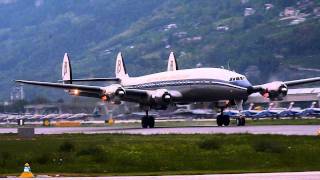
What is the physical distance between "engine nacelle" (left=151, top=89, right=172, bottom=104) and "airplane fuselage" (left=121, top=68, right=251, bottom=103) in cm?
122

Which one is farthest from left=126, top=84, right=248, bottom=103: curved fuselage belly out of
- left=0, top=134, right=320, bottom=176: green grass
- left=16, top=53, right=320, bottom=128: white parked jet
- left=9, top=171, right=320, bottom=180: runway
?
left=9, top=171, right=320, bottom=180: runway

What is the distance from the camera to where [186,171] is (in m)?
A: 42.6

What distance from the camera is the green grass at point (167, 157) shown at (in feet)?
144

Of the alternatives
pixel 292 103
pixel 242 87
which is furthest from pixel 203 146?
pixel 292 103

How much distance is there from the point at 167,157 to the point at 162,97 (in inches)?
1509

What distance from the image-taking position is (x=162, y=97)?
86.2 meters

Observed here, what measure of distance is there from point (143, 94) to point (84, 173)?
4575 cm

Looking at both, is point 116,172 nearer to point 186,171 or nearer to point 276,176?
point 186,171

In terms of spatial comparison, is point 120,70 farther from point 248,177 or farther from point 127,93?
point 248,177

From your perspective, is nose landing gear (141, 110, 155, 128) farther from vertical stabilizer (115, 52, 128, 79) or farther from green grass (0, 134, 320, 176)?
green grass (0, 134, 320, 176)

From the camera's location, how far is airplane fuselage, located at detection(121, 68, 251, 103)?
83.6 m

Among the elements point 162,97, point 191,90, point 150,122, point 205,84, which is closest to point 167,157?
point 205,84

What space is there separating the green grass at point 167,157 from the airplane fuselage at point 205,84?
86.1 ft

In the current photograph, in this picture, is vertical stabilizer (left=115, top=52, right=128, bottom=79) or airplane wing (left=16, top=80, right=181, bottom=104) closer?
airplane wing (left=16, top=80, right=181, bottom=104)
